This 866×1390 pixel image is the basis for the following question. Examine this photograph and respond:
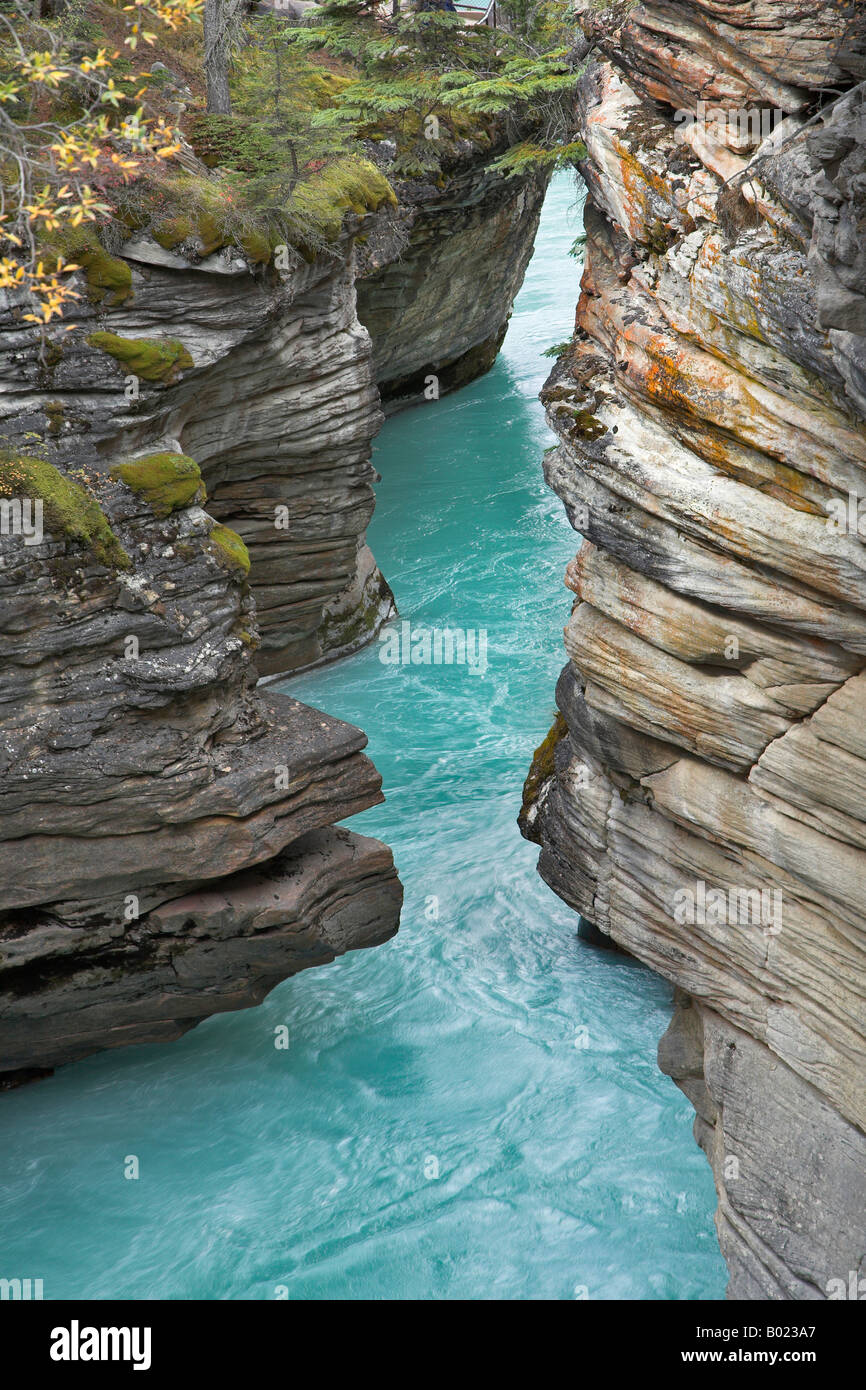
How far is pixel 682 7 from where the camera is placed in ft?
29.0

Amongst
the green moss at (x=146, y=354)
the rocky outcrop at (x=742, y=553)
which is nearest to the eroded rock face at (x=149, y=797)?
the green moss at (x=146, y=354)

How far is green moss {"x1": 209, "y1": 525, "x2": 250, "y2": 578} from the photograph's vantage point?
1198 cm

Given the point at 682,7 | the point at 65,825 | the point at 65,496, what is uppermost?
the point at 682,7

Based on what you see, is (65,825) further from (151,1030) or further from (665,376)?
(665,376)

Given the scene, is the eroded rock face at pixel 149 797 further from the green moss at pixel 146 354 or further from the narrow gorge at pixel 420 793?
the green moss at pixel 146 354

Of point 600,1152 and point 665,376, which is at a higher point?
point 665,376

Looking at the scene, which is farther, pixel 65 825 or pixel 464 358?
pixel 464 358

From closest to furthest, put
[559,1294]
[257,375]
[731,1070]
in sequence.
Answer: [731,1070] < [559,1294] < [257,375]

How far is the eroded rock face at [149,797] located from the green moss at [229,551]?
0.12 ft

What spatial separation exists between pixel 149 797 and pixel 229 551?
2.71 metres

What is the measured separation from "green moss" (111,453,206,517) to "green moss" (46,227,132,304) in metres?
1.77

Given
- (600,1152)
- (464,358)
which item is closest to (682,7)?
(600,1152)

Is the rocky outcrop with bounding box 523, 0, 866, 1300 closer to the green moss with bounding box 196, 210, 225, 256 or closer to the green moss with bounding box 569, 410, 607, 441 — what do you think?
the green moss with bounding box 569, 410, 607, 441

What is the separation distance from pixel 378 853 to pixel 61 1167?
473cm
